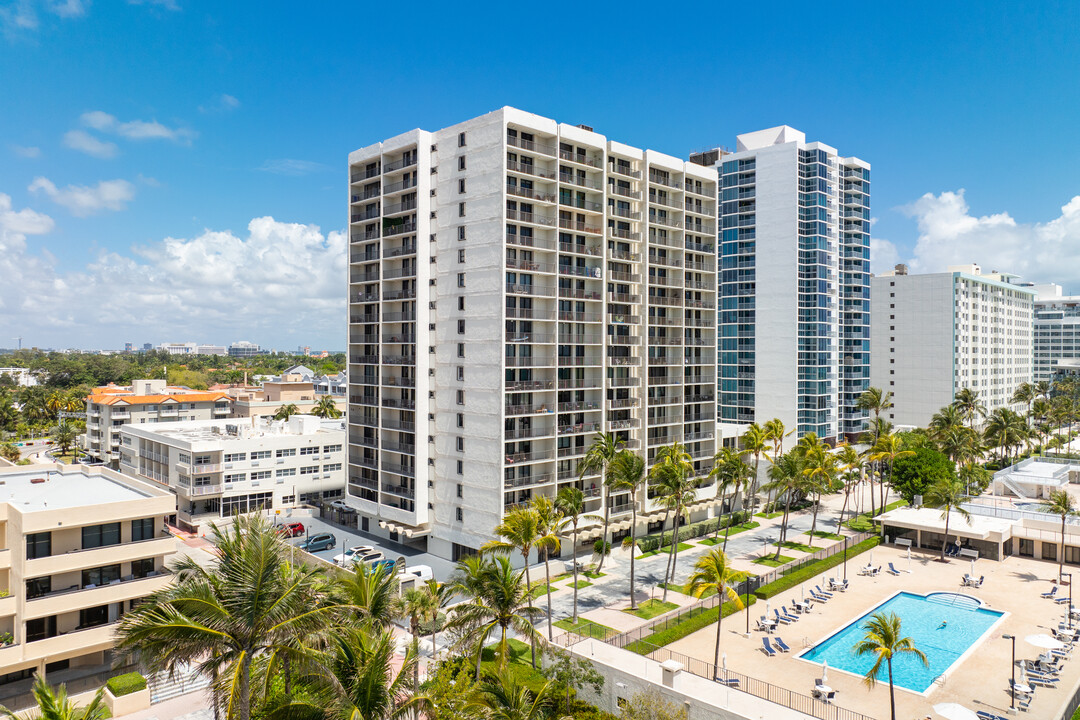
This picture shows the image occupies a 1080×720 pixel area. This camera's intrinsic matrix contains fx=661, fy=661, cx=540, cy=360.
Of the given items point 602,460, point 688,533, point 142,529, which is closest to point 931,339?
point 688,533

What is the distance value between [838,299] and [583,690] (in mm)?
78694

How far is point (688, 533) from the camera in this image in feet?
206

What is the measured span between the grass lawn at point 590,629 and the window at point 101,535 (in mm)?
25319

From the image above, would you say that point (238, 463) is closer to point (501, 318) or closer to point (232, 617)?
point (501, 318)

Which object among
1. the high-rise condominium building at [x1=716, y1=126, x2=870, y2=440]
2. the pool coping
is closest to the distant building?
the high-rise condominium building at [x1=716, y1=126, x2=870, y2=440]

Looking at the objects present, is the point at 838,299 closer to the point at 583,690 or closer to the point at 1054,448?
the point at 1054,448

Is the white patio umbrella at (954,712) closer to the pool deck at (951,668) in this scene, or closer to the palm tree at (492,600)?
the pool deck at (951,668)

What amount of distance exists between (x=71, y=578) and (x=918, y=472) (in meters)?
73.0

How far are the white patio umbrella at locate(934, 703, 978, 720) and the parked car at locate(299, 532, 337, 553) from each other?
4609cm

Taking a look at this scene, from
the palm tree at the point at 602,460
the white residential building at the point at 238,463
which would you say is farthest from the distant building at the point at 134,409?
the palm tree at the point at 602,460

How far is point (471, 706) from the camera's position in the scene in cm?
2128

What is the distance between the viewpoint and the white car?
165 ft

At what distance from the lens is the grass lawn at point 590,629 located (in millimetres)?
39531

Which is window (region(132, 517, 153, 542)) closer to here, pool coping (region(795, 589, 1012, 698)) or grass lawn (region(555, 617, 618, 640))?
grass lawn (region(555, 617, 618, 640))
